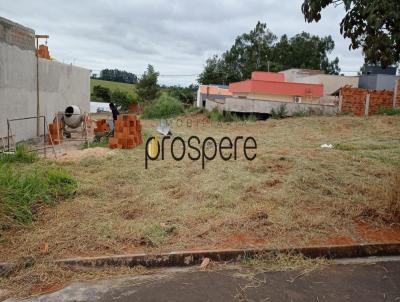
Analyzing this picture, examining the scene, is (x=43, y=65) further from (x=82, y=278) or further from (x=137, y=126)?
(x=82, y=278)

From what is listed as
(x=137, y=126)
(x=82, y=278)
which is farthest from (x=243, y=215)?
(x=137, y=126)

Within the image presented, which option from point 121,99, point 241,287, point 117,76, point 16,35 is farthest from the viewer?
point 117,76

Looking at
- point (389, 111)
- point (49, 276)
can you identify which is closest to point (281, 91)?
point (389, 111)

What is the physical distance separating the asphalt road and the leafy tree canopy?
51657 mm

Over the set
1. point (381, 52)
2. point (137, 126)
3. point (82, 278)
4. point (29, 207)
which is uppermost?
point (381, 52)

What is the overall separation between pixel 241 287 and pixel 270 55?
54.3 m

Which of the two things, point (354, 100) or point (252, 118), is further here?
point (252, 118)

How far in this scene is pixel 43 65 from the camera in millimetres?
12445

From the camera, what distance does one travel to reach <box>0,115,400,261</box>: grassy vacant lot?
420cm

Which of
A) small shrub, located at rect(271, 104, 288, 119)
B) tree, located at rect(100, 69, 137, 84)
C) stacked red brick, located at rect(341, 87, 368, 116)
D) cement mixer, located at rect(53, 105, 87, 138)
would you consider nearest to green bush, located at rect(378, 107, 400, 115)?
stacked red brick, located at rect(341, 87, 368, 116)

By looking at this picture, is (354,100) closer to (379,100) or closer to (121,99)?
(379,100)

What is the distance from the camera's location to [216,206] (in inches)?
207

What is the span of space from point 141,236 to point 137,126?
6.73 meters

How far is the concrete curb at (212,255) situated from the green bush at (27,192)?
3.20 ft
